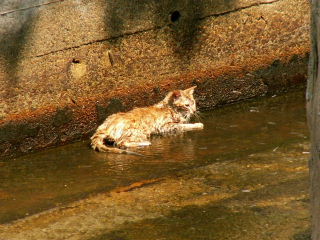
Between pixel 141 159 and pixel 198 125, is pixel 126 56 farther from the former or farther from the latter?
pixel 141 159

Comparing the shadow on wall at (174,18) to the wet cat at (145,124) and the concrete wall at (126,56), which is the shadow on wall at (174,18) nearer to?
the concrete wall at (126,56)

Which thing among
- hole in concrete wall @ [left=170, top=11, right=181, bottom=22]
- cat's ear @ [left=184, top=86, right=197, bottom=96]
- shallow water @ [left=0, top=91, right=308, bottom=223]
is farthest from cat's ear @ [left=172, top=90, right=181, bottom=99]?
hole in concrete wall @ [left=170, top=11, right=181, bottom=22]

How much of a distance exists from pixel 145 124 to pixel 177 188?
200cm

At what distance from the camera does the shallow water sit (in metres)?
6.80

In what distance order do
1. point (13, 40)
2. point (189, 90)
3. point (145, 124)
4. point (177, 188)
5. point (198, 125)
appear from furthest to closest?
1. point (189, 90)
2. point (198, 125)
3. point (145, 124)
4. point (13, 40)
5. point (177, 188)

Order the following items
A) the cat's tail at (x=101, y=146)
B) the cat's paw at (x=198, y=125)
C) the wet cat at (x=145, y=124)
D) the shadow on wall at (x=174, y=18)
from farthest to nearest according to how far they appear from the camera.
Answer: the cat's paw at (x=198, y=125)
the shadow on wall at (x=174, y=18)
the wet cat at (x=145, y=124)
the cat's tail at (x=101, y=146)

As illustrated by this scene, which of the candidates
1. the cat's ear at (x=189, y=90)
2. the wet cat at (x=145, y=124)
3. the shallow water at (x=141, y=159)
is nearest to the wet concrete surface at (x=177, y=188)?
the shallow water at (x=141, y=159)

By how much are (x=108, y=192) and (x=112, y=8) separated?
2503mm

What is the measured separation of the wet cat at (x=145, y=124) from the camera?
8.24 meters

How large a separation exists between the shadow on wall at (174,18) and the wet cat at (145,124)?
506 millimetres

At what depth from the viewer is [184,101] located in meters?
8.76

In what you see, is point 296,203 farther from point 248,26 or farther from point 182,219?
point 248,26

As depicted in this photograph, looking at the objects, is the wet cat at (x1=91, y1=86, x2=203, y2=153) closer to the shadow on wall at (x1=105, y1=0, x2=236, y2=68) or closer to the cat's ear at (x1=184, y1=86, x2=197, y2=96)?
the cat's ear at (x1=184, y1=86, x2=197, y2=96)

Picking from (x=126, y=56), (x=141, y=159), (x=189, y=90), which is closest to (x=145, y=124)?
(x=189, y=90)
